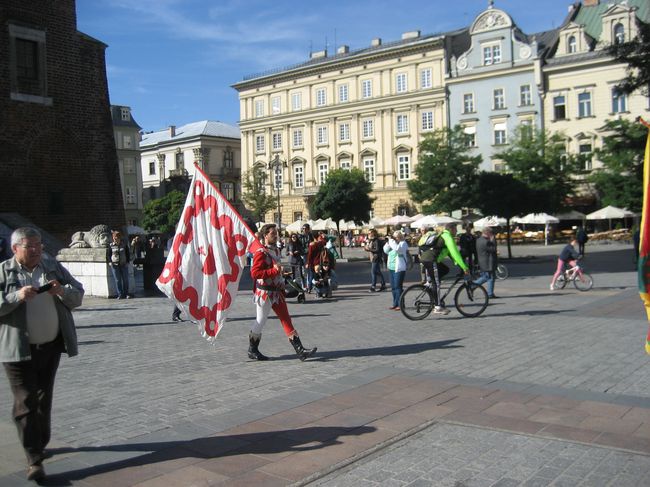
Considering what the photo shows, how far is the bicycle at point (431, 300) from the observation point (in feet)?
40.9

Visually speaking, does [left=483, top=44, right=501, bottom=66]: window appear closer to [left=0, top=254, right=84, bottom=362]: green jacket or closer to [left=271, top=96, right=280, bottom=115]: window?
[left=271, top=96, right=280, bottom=115]: window

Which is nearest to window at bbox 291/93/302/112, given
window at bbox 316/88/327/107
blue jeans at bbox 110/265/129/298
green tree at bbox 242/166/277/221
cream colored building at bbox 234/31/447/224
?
cream colored building at bbox 234/31/447/224

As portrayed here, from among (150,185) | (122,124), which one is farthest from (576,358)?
(150,185)

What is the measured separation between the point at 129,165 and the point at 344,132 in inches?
1063

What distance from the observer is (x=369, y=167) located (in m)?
63.2

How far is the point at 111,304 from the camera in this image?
16453 mm

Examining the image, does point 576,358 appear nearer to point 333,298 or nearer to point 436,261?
point 436,261

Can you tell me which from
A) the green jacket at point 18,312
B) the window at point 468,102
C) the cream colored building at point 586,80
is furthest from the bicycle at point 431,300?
the window at point 468,102

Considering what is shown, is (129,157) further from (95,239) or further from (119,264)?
(119,264)

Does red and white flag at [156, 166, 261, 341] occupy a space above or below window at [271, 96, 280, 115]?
below

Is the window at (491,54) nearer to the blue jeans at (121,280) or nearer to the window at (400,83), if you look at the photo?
the window at (400,83)

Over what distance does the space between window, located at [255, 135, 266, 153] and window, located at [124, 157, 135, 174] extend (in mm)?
15488

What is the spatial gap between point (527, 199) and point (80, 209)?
20.2 metres

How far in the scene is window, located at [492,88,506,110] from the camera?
56000 millimetres
